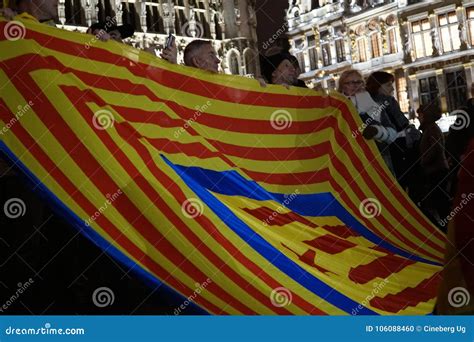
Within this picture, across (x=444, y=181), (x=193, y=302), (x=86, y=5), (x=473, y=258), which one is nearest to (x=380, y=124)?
(x=444, y=181)

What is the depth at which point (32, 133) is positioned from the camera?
4473mm

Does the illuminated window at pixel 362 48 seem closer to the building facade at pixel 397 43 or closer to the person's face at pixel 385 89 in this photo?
the building facade at pixel 397 43

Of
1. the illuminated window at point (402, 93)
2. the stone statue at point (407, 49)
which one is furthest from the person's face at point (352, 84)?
the stone statue at point (407, 49)

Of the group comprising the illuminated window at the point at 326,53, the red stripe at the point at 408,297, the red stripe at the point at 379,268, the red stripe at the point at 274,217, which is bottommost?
the red stripe at the point at 408,297

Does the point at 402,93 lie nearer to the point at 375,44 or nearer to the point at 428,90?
the point at 428,90

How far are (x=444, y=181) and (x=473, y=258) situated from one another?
4.49m

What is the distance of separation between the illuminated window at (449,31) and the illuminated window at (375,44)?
2797mm

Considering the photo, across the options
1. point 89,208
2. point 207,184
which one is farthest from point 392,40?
point 89,208

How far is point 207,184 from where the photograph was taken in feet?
16.3

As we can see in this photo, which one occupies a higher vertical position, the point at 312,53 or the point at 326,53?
the point at 312,53

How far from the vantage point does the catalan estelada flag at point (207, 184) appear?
4301 mm

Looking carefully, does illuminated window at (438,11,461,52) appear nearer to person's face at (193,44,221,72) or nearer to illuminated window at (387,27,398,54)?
illuminated window at (387,27,398,54)

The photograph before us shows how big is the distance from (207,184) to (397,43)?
906 inches

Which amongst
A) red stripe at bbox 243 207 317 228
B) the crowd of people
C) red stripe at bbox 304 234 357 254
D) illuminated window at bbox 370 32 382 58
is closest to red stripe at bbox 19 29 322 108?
the crowd of people
